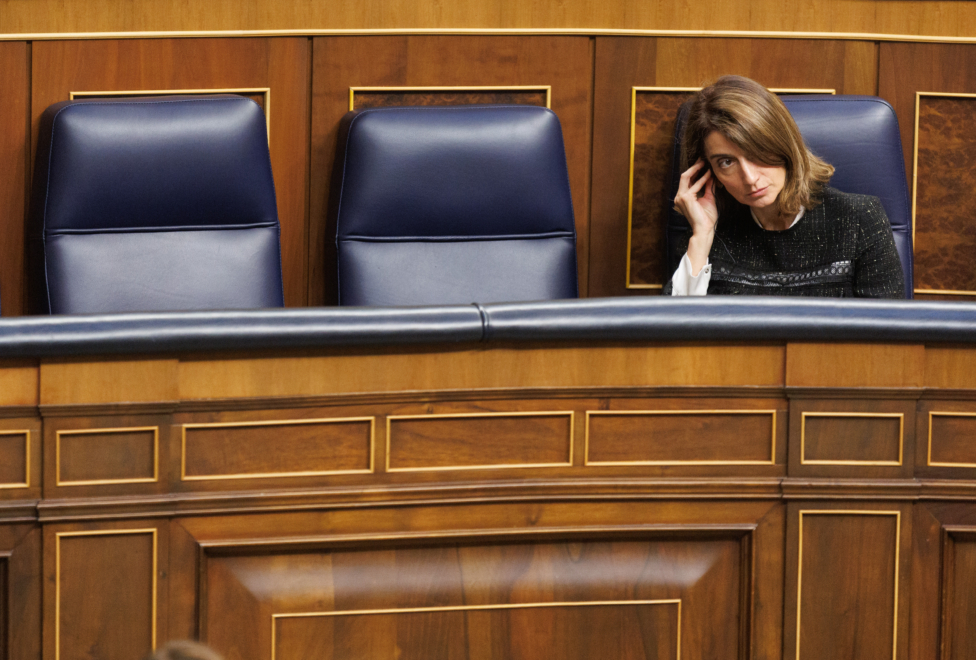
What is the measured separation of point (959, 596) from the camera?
0.85m

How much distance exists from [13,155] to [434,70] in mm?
606

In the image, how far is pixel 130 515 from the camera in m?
0.76

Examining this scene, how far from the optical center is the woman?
1.25 m

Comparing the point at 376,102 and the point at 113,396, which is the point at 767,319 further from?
the point at 376,102

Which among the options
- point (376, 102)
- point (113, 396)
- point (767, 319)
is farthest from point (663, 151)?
point (113, 396)

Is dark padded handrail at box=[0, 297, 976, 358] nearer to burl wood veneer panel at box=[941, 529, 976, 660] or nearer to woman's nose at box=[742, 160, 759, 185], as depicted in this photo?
burl wood veneer panel at box=[941, 529, 976, 660]

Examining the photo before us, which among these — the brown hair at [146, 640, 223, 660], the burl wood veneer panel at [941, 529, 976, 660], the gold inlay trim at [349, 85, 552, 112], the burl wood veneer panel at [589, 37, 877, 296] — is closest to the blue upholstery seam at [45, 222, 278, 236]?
the gold inlay trim at [349, 85, 552, 112]

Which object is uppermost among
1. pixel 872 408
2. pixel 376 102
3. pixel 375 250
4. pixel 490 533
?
pixel 376 102

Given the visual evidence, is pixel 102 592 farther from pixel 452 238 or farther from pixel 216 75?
pixel 216 75

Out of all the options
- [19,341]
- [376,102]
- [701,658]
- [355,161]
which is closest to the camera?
[19,341]

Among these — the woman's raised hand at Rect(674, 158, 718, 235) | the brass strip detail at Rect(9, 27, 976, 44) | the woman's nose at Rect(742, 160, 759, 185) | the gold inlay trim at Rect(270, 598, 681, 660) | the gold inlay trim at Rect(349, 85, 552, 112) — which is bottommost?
the gold inlay trim at Rect(270, 598, 681, 660)

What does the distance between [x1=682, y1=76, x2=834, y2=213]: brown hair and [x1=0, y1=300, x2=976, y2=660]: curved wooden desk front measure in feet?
1.52

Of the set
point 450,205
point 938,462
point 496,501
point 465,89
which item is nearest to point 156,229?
point 450,205

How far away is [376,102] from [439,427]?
31.2 inches
